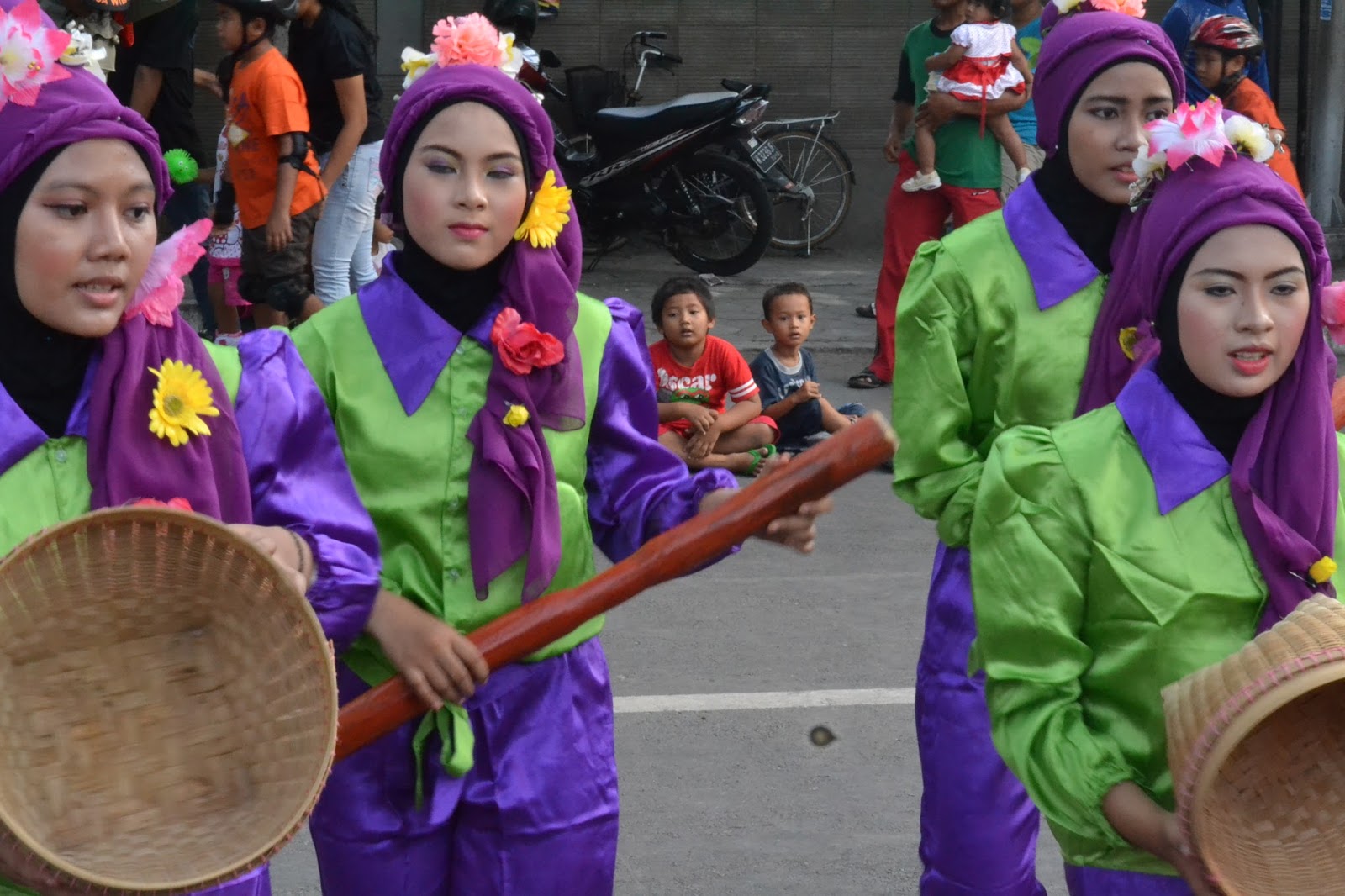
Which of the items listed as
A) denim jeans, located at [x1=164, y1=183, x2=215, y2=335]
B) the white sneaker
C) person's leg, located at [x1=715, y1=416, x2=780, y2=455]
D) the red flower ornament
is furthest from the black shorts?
the red flower ornament

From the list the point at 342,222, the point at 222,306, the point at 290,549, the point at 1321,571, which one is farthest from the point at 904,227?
the point at 290,549

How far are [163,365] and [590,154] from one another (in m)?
9.32

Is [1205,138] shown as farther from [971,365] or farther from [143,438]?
[143,438]

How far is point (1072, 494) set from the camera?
8.96 feet

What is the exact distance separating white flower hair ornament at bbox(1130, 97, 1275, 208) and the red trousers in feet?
21.2

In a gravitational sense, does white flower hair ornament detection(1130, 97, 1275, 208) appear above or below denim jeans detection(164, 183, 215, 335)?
above

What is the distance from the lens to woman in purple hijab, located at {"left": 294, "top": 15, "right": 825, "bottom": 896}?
311 centimetres

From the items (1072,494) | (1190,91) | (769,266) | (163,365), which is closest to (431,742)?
(163,365)

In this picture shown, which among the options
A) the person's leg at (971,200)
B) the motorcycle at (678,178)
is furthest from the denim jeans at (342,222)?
the motorcycle at (678,178)

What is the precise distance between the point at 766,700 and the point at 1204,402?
2891 millimetres

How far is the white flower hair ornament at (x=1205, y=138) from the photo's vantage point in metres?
2.83

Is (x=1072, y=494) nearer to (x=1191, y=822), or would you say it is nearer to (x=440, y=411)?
(x=1191, y=822)

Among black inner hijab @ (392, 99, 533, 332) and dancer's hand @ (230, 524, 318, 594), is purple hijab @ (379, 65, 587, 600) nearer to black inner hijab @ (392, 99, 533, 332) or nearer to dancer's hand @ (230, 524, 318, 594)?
black inner hijab @ (392, 99, 533, 332)

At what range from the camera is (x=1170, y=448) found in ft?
9.04
